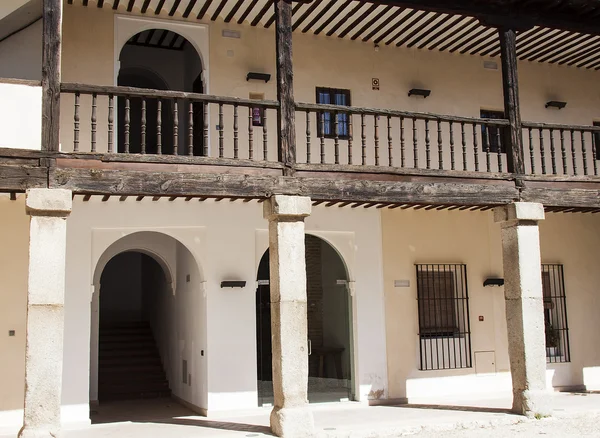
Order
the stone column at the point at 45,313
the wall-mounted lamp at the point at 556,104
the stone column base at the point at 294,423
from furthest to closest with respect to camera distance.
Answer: the wall-mounted lamp at the point at 556,104
the stone column base at the point at 294,423
the stone column at the point at 45,313

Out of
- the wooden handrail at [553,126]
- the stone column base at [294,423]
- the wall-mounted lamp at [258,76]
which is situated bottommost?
the stone column base at [294,423]

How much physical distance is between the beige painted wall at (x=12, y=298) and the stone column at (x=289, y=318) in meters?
3.77

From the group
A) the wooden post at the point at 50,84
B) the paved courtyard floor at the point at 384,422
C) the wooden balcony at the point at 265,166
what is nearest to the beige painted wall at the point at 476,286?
the paved courtyard floor at the point at 384,422

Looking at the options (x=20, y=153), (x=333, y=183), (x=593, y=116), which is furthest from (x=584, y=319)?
(x=20, y=153)

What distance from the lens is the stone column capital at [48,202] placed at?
783 cm

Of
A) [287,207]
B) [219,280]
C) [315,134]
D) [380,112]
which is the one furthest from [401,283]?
[287,207]

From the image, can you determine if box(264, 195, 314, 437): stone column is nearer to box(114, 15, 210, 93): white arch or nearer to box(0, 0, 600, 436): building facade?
box(0, 0, 600, 436): building facade

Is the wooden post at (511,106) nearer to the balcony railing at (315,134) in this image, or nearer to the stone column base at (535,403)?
the balcony railing at (315,134)

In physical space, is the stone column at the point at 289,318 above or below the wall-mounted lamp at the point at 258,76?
below

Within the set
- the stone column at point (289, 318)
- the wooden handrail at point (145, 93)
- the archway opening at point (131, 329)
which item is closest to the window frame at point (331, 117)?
the wooden handrail at point (145, 93)

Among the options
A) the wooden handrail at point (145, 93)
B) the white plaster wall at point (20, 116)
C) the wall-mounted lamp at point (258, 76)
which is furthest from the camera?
the wall-mounted lamp at point (258, 76)

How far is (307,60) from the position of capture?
1200 centimetres

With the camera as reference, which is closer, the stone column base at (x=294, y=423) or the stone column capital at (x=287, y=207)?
the stone column base at (x=294, y=423)

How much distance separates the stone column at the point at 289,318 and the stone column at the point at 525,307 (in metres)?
3.18
